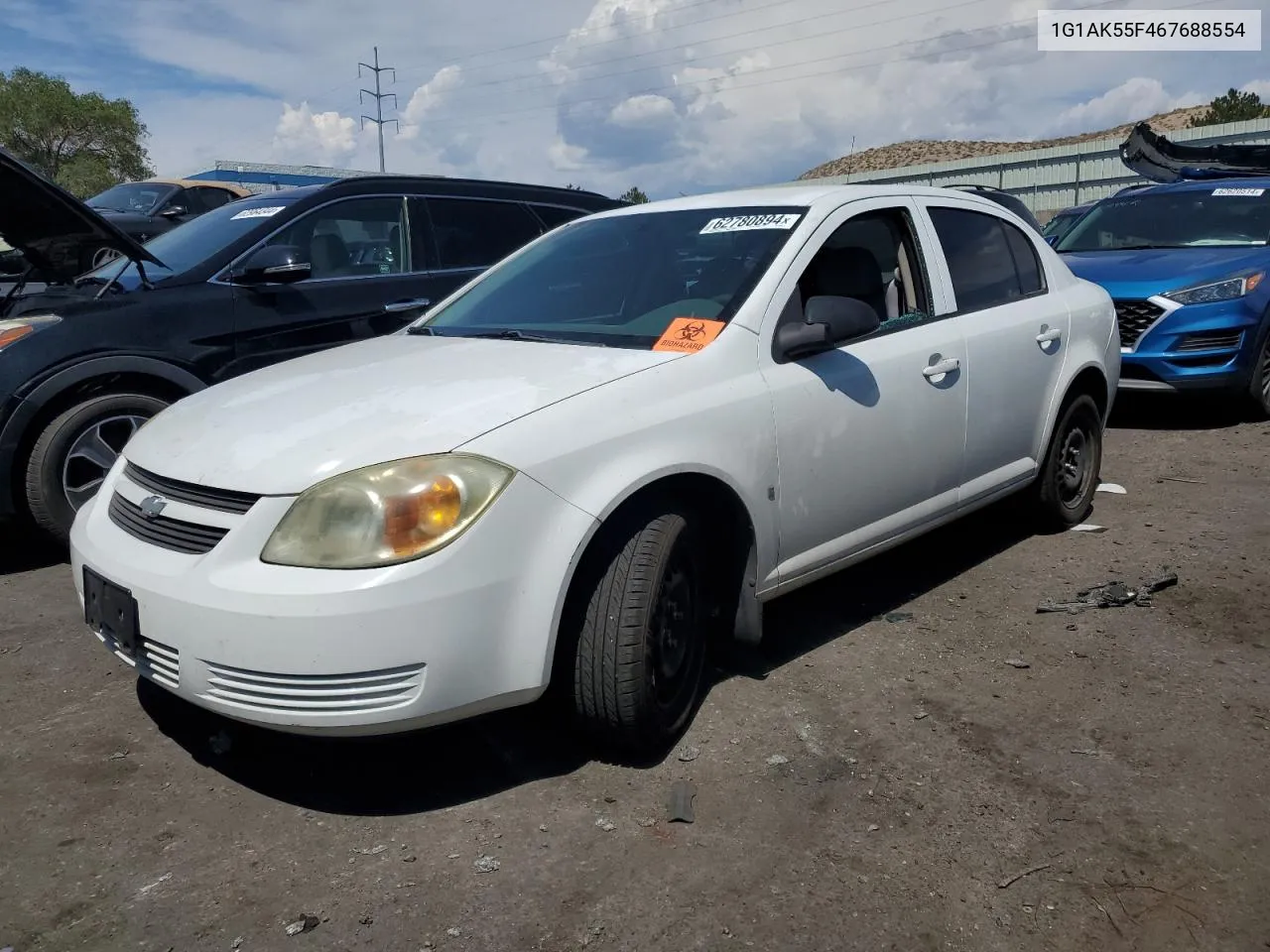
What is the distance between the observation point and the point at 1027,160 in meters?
22.5

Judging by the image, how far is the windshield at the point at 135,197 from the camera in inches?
492

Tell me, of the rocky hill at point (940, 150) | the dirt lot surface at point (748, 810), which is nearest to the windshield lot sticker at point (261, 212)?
the dirt lot surface at point (748, 810)

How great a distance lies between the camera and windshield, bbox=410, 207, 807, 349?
3361mm

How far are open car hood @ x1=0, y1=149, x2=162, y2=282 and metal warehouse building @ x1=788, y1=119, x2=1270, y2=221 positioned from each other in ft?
58.2

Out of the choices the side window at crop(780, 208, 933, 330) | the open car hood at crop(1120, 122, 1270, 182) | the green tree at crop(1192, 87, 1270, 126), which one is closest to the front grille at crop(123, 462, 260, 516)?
the side window at crop(780, 208, 933, 330)

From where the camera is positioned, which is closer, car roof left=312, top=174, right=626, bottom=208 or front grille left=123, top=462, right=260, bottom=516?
front grille left=123, top=462, right=260, bottom=516

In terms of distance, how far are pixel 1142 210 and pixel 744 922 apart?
7.89 m

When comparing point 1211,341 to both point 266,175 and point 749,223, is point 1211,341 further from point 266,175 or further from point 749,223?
point 266,175

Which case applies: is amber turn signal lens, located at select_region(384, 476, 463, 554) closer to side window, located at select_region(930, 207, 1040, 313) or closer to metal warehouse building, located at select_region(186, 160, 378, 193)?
side window, located at select_region(930, 207, 1040, 313)

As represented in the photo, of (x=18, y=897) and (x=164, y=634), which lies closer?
(x=18, y=897)

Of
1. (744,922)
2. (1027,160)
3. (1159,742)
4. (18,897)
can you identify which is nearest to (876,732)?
(1159,742)

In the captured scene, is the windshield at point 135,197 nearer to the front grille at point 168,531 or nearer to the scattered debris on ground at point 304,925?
the front grille at point 168,531

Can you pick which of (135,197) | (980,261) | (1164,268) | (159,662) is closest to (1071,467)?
(980,261)

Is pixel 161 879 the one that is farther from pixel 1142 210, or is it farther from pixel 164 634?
pixel 1142 210
